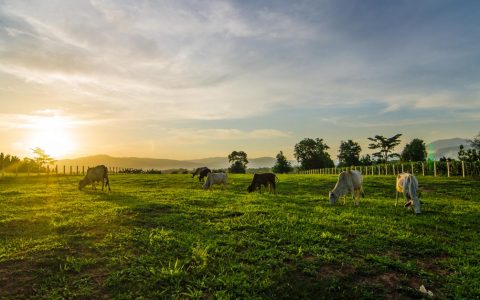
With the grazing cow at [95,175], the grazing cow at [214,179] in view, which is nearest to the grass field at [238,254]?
the grazing cow at [95,175]

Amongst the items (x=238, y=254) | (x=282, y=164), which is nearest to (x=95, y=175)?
(x=238, y=254)

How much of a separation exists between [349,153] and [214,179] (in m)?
92.4

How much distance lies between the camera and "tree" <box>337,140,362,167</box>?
114m

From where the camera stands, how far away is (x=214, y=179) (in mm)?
32219

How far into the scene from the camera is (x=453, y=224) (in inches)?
597

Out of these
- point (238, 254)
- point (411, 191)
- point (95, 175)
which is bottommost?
point (238, 254)

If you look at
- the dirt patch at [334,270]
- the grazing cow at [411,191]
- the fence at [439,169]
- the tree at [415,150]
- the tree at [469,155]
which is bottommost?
the dirt patch at [334,270]

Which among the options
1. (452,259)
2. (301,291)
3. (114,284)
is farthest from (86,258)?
→ (452,259)

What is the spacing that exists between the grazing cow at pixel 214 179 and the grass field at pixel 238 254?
1391 cm

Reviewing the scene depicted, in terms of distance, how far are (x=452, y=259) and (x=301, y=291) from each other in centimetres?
525

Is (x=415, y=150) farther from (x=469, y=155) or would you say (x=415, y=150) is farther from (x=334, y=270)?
(x=334, y=270)

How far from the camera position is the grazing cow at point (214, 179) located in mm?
31288

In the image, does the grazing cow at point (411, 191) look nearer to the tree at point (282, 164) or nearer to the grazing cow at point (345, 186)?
the grazing cow at point (345, 186)

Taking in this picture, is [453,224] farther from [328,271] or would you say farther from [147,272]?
[147,272]
